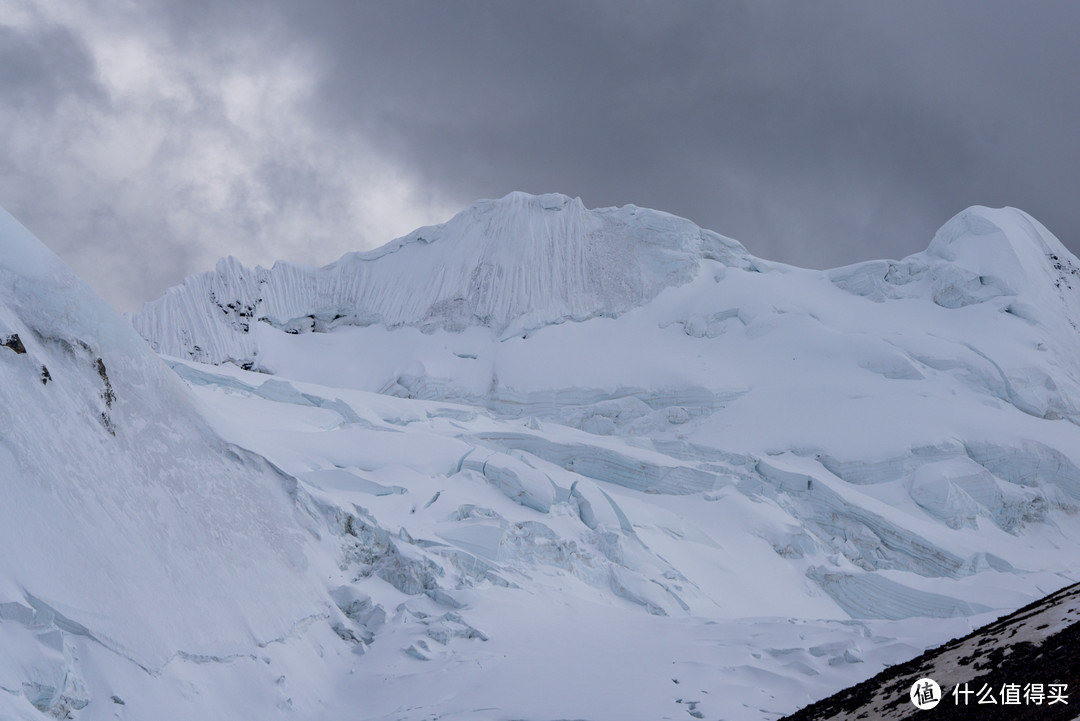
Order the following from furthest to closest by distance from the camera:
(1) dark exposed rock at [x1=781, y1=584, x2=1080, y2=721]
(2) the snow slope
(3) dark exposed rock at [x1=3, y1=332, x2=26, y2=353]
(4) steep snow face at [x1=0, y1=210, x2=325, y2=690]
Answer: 1. (2) the snow slope
2. (3) dark exposed rock at [x1=3, y1=332, x2=26, y2=353]
3. (4) steep snow face at [x1=0, y1=210, x2=325, y2=690]
4. (1) dark exposed rock at [x1=781, y1=584, x2=1080, y2=721]

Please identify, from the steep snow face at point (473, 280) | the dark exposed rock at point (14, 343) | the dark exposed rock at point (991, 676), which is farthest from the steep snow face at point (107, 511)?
the steep snow face at point (473, 280)

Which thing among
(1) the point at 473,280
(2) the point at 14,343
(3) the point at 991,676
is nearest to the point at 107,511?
(2) the point at 14,343

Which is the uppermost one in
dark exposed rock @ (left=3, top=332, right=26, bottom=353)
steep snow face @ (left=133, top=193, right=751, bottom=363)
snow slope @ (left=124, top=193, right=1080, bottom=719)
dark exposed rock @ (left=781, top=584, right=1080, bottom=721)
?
steep snow face @ (left=133, top=193, right=751, bottom=363)

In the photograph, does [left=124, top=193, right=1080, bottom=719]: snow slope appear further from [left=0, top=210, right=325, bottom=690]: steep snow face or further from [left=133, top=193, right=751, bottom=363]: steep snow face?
[left=0, top=210, right=325, bottom=690]: steep snow face

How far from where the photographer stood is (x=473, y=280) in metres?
74.8

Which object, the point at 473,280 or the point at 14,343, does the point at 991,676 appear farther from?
the point at 473,280

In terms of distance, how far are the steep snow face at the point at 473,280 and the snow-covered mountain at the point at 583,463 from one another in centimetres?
28

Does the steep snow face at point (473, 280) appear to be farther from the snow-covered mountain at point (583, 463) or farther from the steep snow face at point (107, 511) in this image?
the steep snow face at point (107, 511)

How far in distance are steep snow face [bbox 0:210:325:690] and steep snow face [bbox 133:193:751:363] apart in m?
48.3

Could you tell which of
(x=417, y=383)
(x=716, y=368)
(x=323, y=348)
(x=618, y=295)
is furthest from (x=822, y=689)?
(x=323, y=348)

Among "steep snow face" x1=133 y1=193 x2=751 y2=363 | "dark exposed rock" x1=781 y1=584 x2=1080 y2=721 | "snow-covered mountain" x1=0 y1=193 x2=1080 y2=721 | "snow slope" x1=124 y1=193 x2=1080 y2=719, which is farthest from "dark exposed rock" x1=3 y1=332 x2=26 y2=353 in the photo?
"steep snow face" x1=133 y1=193 x2=751 y2=363

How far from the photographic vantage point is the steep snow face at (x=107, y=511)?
52.0 feet

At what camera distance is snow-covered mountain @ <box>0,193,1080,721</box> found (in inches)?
804

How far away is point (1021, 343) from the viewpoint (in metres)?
60.9
